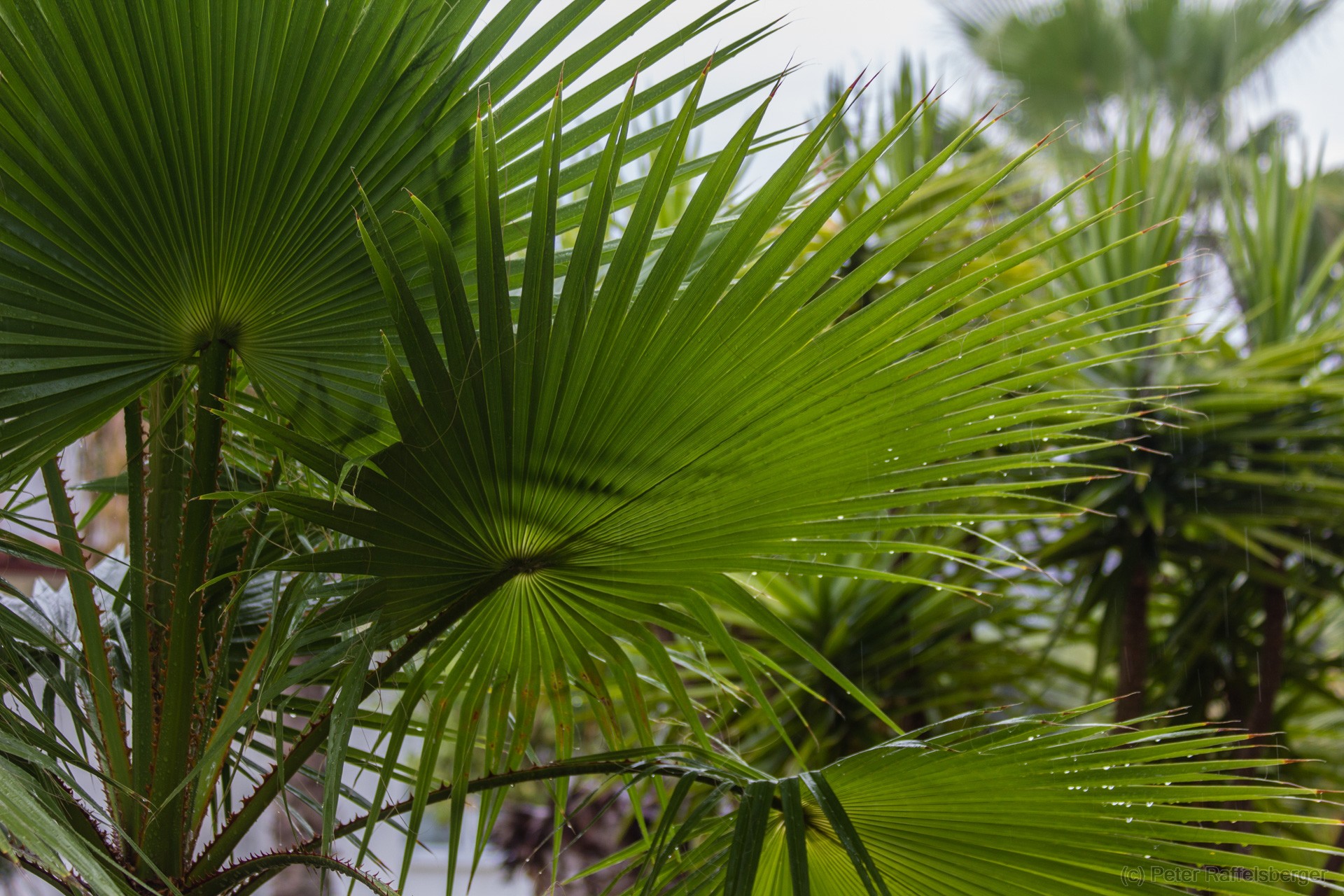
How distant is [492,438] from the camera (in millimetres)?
662

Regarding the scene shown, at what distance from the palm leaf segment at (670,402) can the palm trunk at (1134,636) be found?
1329mm

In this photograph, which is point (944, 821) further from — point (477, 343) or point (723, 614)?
point (723, 614)

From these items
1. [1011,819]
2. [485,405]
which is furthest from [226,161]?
[1011,819]

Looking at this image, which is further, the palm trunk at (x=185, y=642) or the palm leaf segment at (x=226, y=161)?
the palm trunk at (x=185, y=642)

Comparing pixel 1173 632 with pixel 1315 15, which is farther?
pixel 1315 15

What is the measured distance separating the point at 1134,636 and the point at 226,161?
1.82 metres

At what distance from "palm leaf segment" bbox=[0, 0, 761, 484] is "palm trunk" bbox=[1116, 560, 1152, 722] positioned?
1.59 m

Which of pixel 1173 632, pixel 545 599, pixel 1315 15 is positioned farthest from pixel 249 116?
pixel 1315 15

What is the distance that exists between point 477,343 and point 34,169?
0.35 metres

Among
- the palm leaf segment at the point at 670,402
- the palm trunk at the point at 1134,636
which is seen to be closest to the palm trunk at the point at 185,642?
the palm leaf segment at the point at 670,402

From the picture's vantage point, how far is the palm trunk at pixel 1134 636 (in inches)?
72.6

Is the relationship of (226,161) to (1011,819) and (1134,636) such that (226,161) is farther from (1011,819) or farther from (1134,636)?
(1134,636)

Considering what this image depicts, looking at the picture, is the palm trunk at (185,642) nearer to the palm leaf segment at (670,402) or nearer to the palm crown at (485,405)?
the palm crown at (485,405)

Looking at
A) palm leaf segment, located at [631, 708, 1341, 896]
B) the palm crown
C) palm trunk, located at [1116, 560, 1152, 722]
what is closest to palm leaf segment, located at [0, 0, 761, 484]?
the palm crown
